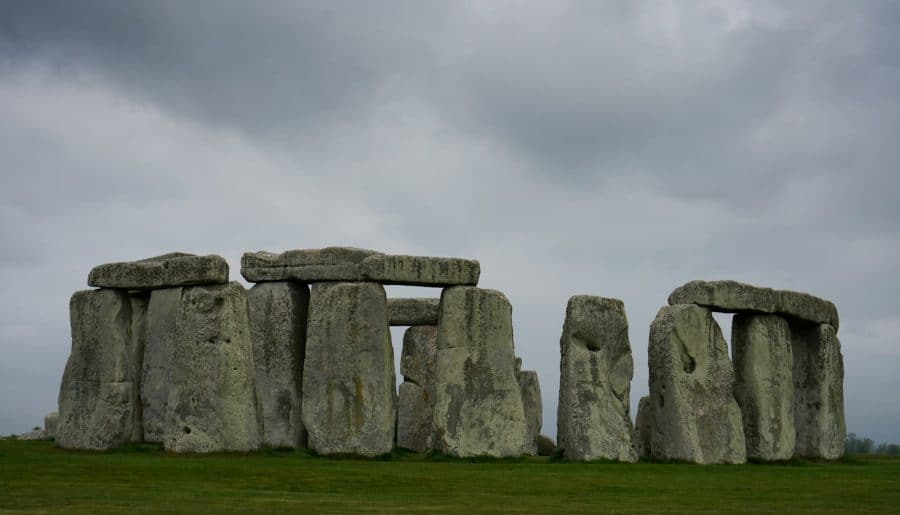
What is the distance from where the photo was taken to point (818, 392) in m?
28.0

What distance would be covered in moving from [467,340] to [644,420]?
4768mm

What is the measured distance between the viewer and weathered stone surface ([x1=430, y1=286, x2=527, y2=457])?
→ 23.5 m

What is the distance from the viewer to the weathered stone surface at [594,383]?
23.3 meters

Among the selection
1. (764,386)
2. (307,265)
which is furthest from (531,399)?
(307,265)

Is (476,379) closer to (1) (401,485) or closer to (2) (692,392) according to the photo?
(2) (692,392)

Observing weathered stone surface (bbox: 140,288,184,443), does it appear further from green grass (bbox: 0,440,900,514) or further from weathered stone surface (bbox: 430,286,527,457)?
weathered stone surface (bbox: 430,286,527,457)

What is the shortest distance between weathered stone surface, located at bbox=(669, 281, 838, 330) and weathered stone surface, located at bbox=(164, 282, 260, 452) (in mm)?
8270

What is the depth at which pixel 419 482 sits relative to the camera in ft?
60.6

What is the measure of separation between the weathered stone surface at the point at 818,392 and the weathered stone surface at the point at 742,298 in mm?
728

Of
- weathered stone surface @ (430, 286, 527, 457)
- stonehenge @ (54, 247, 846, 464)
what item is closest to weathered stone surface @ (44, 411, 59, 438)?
stonehenge @ (54, 247, 846, 464)

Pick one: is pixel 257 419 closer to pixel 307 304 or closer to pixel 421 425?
pixel 307 304

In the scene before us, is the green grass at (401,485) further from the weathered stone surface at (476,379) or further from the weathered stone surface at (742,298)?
the weathered stone surface at (742,298)

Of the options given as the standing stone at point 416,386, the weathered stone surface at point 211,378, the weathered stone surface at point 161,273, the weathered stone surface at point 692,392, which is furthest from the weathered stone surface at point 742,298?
the weathered stone surface at point 161,273

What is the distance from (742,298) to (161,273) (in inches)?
418
